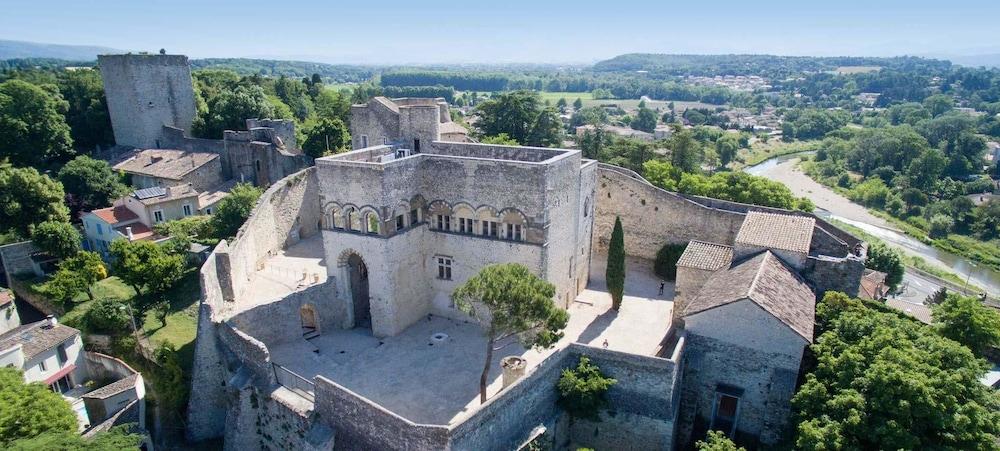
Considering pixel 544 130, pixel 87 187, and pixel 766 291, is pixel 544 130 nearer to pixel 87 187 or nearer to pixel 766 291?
pixel 766 291

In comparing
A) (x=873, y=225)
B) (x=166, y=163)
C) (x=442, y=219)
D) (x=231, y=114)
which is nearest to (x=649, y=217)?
(x=442, y=219)

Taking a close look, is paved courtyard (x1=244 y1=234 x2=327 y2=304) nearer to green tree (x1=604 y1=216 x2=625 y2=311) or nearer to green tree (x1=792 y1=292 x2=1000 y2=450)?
green tree (x1=604 y1=216 x2=625 y2=311)

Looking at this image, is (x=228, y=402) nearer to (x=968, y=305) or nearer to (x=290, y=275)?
(x=290, y=275)

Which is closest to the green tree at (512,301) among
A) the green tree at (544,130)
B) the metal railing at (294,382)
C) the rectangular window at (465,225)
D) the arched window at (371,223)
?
the metal railing at (294,382)

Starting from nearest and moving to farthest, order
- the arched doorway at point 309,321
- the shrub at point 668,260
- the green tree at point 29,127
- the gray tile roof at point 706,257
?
the gray tile roof at point 706,257
the arched doorway at point 309,321
the shrub at point 668,260
the green tree at point 29,127

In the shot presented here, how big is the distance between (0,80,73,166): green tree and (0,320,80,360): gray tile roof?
26.4m

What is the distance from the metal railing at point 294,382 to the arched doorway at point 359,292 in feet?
18.9

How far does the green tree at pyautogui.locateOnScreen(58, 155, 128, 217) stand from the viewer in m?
41.1

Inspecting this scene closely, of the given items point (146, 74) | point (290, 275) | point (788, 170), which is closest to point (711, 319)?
point (290, 275)

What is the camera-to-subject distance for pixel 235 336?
72.0ft

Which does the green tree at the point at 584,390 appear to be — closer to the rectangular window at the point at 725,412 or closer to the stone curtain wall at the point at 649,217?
the rectangular window at the point at 725,412

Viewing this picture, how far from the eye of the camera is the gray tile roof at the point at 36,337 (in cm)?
2597

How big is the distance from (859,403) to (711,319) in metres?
4.99

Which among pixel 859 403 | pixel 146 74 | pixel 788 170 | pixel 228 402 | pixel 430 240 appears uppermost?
pixel 146 74
